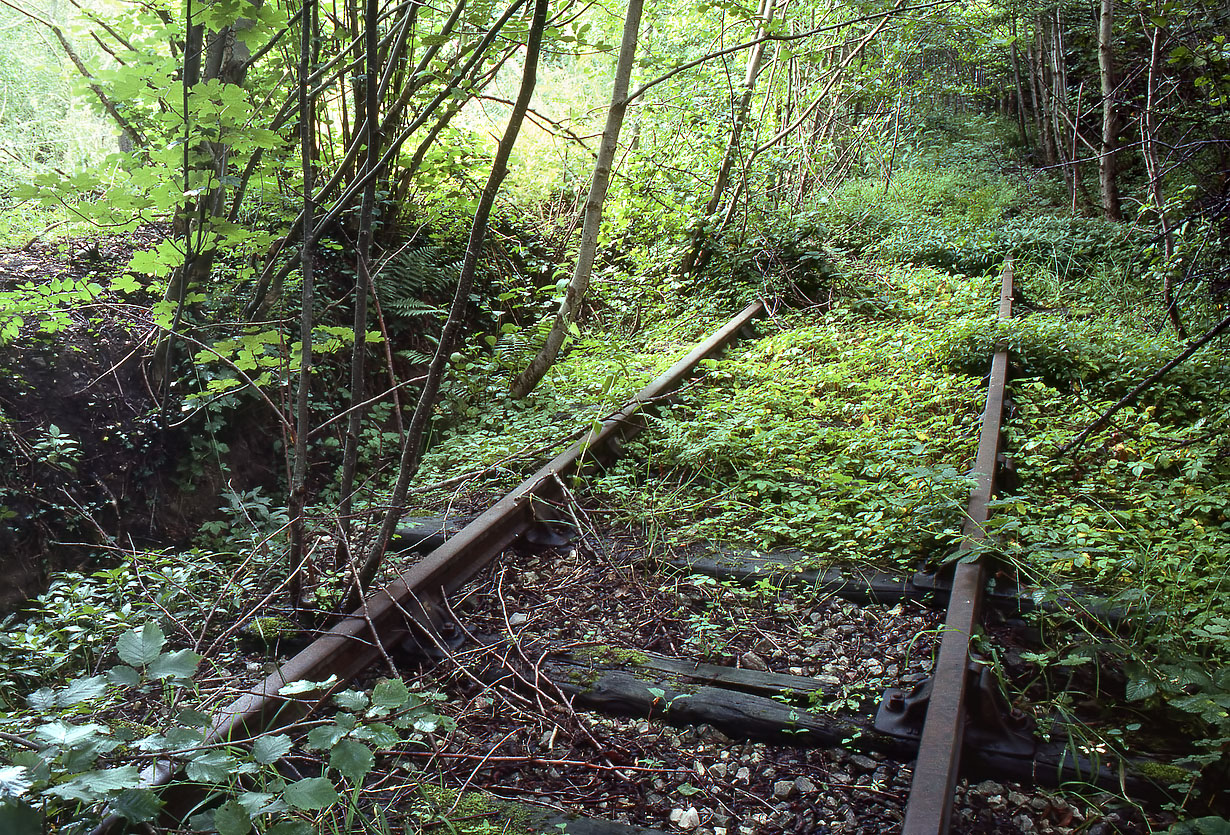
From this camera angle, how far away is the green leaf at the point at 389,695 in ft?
5.64

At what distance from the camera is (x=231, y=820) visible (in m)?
1.46

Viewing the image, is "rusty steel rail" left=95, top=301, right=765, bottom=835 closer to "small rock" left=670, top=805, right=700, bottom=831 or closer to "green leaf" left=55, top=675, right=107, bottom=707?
"green leaf" left=55, top=675, right=107, bottom=707

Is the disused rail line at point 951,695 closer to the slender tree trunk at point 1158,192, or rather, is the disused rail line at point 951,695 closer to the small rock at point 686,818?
the small rock at point 686,818

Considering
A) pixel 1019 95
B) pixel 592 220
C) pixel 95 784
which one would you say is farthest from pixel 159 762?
pixel 1019 95

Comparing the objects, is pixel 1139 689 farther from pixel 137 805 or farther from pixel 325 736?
pixel 137 805

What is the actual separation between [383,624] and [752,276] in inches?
247

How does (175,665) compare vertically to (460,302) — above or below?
below

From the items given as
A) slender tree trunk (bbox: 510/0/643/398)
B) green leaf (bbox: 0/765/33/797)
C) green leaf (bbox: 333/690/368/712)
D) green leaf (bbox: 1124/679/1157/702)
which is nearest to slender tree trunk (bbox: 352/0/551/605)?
green leaf (bbox: 333/690/368/712)

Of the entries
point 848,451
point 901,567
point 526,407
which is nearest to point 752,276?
point 526,407

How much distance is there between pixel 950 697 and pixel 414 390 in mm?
4368

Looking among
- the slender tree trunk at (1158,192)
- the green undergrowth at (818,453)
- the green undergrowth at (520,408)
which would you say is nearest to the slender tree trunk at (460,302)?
the green undergrowth at (520,408)

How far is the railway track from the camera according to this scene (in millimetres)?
2047

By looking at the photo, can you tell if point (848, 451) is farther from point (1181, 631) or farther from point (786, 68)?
point (786, 68)

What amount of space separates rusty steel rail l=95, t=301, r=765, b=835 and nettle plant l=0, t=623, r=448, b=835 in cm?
8
